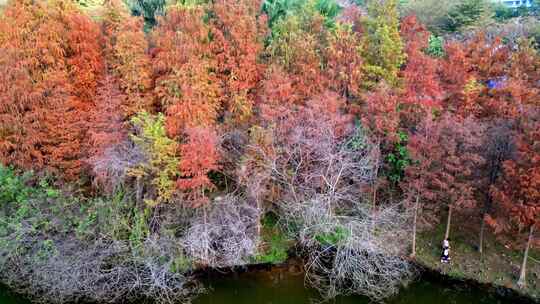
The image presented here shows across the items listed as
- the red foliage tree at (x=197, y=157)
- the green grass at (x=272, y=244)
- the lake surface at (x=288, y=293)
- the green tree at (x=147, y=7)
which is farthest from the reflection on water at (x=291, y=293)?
the green tree at (x=147, y=7)

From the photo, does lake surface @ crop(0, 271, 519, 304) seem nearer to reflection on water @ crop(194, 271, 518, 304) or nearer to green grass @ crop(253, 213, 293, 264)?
reflection on water @ crop(194, 271, 518, 304)

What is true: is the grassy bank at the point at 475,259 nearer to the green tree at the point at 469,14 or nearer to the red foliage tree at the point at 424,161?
the red foliage tree at the point at 424,161

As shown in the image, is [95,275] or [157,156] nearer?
[95,275]

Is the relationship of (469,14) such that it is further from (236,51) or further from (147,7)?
(147,7)

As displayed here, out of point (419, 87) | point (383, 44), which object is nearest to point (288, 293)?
point (419, 87)

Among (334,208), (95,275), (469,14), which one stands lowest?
(95,275)

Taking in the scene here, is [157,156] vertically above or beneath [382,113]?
beneath
